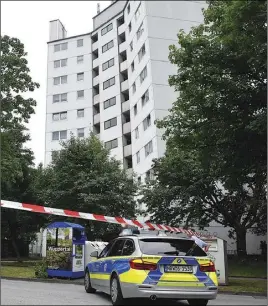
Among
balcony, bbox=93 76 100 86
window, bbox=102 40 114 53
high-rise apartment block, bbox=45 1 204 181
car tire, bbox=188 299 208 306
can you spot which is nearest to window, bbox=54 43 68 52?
high-rise apartment block, bbox=45 1 204 181

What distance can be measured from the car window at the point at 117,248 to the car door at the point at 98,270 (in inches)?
11.4

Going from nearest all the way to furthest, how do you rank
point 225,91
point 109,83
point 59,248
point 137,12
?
1. point 225,91
2. point 59,248
3. point 137,12
4. point 109,83

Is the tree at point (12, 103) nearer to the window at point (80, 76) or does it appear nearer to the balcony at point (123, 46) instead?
the balcony at point (123, 46)

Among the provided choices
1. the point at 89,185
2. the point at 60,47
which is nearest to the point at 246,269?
the point at 89,185

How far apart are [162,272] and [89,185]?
674 inches

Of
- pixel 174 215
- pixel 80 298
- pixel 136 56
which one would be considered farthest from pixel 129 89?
pixel 80 298

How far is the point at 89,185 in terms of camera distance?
82.7 ft

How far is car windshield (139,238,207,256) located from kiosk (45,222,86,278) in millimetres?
7135

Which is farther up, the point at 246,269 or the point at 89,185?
the point at 89,185

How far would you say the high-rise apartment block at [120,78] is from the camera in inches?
1582

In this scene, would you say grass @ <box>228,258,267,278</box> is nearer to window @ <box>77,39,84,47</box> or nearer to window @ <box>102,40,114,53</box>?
window @ <box>102,40,114,53</box>

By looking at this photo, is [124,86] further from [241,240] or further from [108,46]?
[241,240]

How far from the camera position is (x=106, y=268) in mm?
9797

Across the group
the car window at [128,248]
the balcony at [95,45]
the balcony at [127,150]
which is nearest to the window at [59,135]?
the balcony at [95,45]
